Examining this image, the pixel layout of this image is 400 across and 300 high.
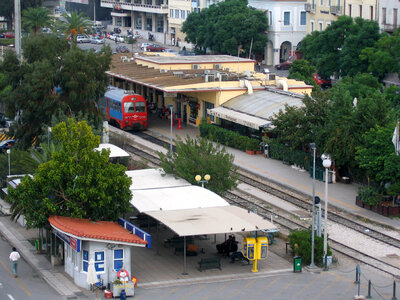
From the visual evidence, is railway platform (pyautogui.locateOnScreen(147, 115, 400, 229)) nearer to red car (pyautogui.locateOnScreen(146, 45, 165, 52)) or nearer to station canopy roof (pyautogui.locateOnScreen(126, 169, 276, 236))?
station canopy roof (pyautogui.locateOnScreen(126, 169, 276, 236))

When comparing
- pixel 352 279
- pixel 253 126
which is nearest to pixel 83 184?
pixel 352 279

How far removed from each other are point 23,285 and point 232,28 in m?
80.8

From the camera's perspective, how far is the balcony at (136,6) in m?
145

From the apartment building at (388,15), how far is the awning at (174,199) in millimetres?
54011

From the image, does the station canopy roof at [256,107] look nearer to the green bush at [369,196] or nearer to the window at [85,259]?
the green bush at [369,196]

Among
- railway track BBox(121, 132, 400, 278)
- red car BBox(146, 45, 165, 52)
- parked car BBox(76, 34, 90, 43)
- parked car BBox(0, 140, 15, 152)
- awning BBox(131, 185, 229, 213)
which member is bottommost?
railway track BBox(121, 132, 400, 278)

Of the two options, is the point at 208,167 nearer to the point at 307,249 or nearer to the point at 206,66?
the point at 307,249

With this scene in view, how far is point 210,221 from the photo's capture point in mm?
36062

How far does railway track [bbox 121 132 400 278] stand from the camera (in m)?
38.9

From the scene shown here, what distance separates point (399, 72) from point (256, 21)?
33687mm

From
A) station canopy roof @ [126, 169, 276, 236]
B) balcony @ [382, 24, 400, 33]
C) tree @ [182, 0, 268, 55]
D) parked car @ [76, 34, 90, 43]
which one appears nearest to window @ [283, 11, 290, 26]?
tree @ [182, 0, 268, 55]

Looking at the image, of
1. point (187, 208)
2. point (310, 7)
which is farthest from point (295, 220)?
point (310, 7)

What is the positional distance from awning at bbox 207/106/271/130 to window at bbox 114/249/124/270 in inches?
1071

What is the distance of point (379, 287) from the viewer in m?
34.7
